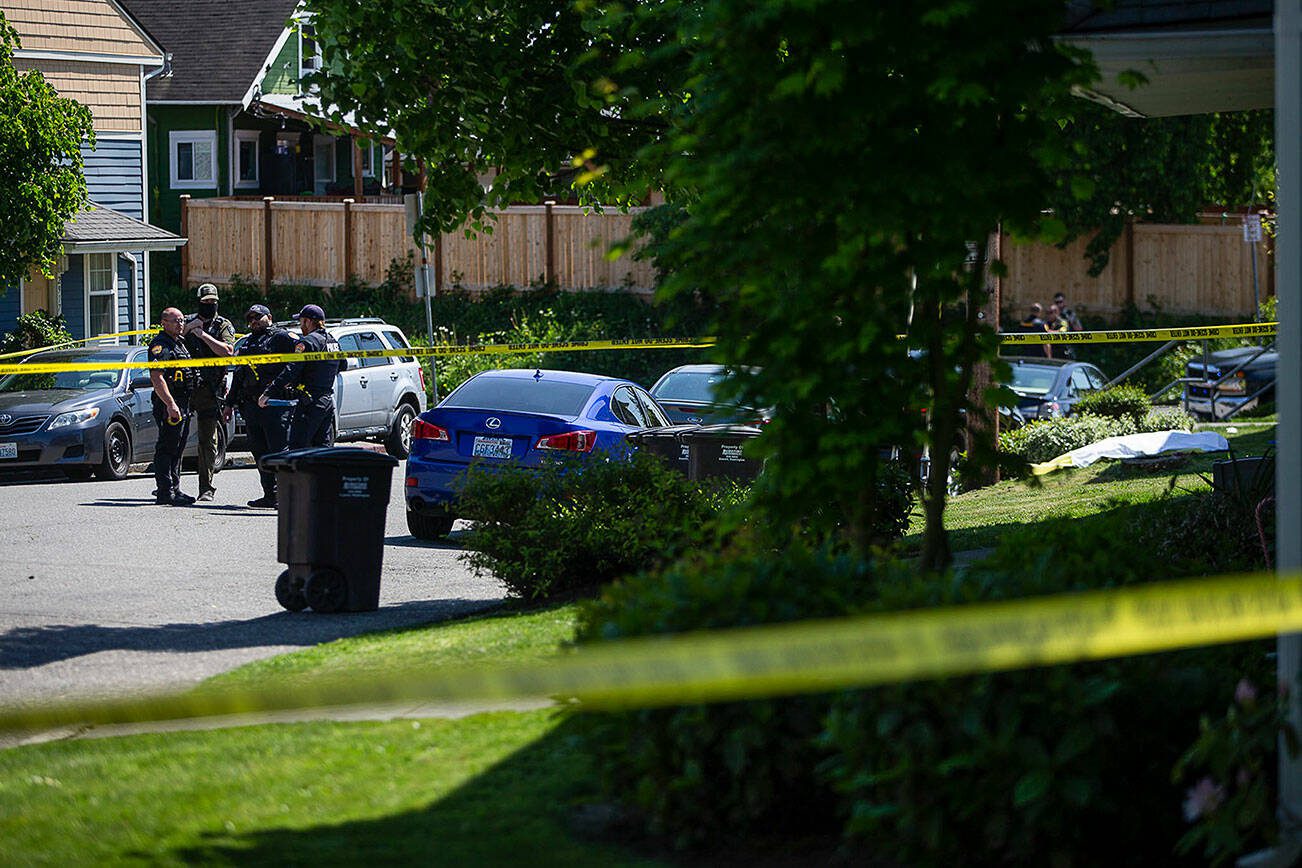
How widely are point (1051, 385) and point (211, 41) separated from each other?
89.3ft

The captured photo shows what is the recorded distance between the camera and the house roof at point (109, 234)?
28891 millimetres

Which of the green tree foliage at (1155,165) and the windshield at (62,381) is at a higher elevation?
the green tree foliage at (1155,165)

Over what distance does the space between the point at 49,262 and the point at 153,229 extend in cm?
717

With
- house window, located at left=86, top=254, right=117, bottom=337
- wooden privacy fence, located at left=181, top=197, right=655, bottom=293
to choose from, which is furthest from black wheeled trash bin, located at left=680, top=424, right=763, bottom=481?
wooden privacy fence, located at left=181, top=197, right=655, bottom=293

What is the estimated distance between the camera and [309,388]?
1641cm

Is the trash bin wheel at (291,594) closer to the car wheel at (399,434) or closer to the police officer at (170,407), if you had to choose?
the police officer at (170,407)

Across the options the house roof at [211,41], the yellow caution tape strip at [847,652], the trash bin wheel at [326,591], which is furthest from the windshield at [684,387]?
the house roof at [211,41]

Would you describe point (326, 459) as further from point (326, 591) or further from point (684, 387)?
point (684, 387)

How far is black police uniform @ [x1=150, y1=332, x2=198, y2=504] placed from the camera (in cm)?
1655

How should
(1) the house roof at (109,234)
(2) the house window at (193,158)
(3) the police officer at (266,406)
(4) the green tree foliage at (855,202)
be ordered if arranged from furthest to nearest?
(2) the house window at (193,158) → (1) the house roof at (109,234) → (3) the police officer at (266,406) → (4) the green tree foliage at (855,202)

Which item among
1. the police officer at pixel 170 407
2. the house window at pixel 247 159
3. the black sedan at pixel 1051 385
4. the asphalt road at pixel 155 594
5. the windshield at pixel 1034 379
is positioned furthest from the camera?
the house window at pixel 247 159

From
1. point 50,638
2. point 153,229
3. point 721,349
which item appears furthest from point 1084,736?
point 153,229

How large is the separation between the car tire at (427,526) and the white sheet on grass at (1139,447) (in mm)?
6315

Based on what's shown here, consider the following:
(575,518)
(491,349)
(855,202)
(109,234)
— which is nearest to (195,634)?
(575,518)
